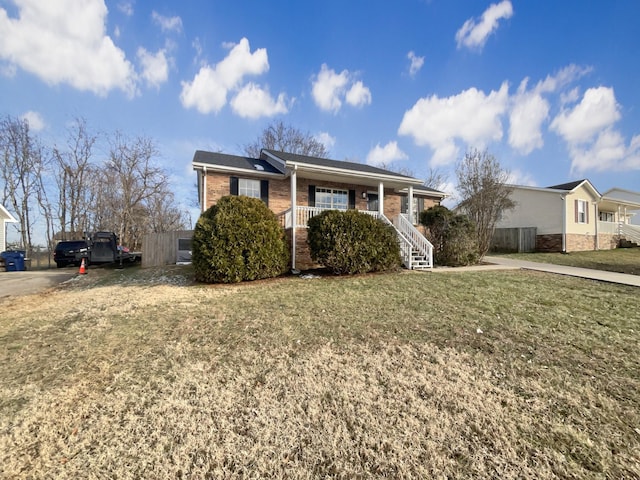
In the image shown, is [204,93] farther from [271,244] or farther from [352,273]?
[352,273]

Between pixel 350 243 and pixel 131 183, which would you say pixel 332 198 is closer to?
pixel 350 243

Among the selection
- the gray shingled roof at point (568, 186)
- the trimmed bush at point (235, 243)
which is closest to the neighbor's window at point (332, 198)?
the trimmed bush at point (235, 243)

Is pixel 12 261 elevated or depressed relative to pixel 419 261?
depressed

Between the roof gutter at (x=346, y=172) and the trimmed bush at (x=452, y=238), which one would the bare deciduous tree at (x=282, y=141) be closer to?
the roof gutter at (x=346, y=172)

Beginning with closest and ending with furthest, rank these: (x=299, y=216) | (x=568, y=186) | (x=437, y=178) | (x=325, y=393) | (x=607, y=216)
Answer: (x=325, y=393) → (x=299, y=216) → (x=568, y=186) → (x=607, y=216) → (x=437, y=178)

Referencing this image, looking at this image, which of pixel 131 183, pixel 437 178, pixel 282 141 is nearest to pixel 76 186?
pixel 131 183

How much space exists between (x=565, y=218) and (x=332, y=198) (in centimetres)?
1636

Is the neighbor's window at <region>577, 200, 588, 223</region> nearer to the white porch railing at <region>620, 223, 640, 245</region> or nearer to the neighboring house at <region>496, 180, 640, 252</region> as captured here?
the neighboring house at <region>496, 180, 640, 252</region>

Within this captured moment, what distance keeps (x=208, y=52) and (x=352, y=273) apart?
401 inches

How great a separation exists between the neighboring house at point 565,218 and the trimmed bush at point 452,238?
10089mm

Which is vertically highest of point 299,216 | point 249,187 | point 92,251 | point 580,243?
point 249,187

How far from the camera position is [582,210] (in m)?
20.2

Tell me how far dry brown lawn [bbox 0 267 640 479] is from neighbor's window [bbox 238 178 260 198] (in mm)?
8189

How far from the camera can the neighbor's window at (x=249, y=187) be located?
41.6ft
